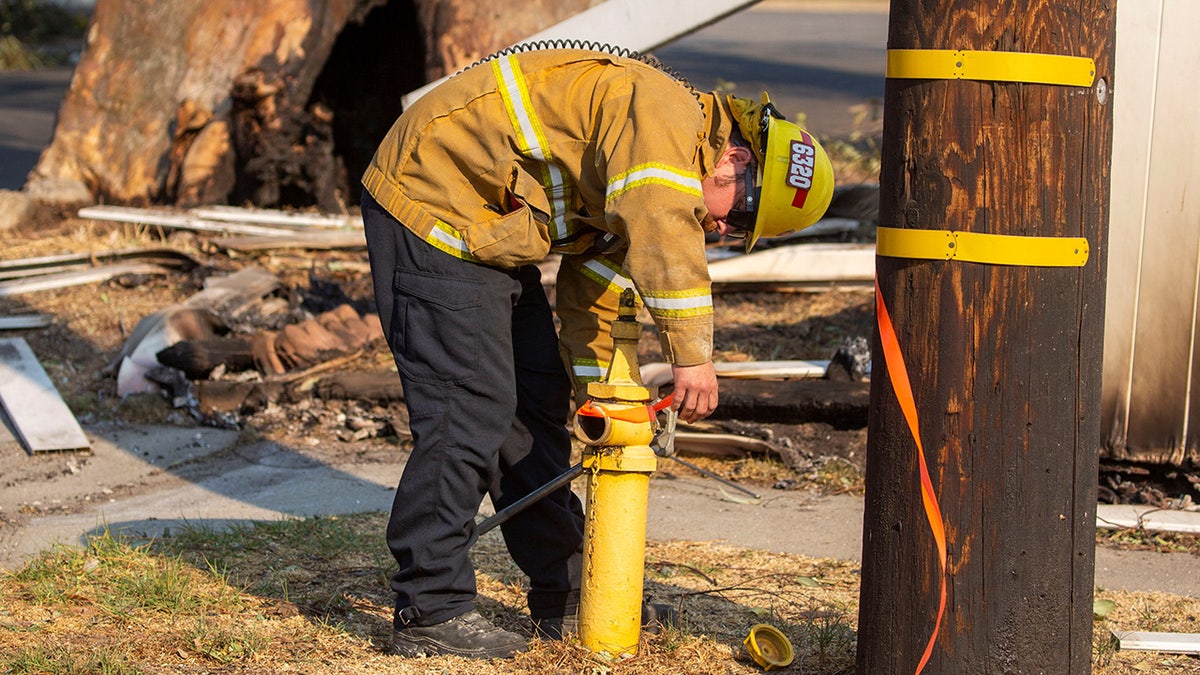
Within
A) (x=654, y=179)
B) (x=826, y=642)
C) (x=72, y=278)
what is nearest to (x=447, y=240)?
(x=654, y=179)

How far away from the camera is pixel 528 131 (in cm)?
320

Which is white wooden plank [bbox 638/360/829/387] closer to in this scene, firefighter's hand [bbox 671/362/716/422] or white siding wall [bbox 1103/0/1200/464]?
white siding wall [bbox 1103/0/1200/464]

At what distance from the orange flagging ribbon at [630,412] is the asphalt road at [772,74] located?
6.26 meters

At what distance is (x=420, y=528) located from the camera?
335cm

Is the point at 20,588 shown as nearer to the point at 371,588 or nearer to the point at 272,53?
the point at 371,588

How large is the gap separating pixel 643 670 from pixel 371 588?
114 cm

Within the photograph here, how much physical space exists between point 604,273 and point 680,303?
58cm

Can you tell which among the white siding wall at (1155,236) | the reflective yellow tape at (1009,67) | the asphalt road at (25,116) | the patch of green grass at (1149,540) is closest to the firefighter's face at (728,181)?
the reflective yellow tape at (1009,67)

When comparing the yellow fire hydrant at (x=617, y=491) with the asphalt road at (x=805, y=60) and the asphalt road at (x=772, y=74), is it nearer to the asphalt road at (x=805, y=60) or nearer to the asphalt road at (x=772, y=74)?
the asphalt road at (x=772, y=74)

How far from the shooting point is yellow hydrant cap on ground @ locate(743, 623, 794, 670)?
342cm

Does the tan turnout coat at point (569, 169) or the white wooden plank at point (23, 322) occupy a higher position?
the tan turnout coat at point (569, 169)

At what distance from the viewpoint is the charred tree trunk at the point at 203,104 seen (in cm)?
951

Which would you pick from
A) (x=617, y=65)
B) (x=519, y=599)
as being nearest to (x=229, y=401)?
(x=519, y=599)

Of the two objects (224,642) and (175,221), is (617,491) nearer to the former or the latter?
(224,642)
